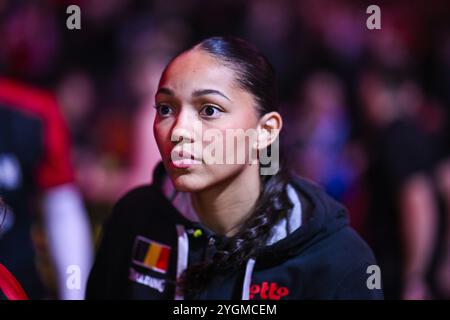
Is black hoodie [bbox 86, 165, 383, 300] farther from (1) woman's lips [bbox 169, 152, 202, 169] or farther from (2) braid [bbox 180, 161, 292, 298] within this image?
(1) woman's lips [bbox 169, 152, 202, 169]

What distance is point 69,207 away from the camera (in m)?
1.70

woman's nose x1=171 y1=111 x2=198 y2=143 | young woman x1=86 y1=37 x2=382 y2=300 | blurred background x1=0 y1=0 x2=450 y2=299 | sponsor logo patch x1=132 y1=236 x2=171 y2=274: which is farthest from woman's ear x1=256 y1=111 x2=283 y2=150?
blurred background x1=0 y1=0 x2=450 y2=299

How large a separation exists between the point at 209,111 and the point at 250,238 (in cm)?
21

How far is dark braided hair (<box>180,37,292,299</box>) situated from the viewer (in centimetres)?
105

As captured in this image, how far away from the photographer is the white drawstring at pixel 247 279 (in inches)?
44.3

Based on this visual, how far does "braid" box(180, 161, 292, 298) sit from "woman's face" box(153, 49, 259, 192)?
0.10 metres

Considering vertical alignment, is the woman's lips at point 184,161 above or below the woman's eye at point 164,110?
below

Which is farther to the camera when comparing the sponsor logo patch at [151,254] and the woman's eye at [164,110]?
the sponsor logo patch at [151,254]

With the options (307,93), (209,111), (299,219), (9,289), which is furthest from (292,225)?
(307,93)

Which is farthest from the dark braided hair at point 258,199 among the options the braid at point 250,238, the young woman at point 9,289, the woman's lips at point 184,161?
the young woman at point 9,289

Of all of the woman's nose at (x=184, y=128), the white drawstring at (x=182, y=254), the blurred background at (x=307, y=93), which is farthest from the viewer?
the blurred background at (x=307, y=93)

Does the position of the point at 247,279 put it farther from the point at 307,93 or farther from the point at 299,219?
the point at 307,93

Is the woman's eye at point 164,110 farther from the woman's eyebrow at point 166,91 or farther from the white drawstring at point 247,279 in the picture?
the white drawstring at point 247,279
